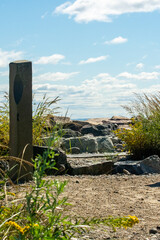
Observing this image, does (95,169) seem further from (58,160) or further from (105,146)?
(105,146)

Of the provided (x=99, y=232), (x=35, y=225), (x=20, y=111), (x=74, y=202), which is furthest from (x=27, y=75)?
(x=35, y=225)

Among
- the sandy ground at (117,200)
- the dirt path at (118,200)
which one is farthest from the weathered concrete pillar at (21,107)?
the dirt path at (118,200)

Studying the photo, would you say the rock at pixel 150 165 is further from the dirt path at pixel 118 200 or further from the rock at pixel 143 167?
the dirt path at pixel 118 200

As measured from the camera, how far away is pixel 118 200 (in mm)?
4352

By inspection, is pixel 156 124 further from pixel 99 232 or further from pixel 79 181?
pixel 99 232

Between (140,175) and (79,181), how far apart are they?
1.18 m

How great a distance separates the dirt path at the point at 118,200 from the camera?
2988mm

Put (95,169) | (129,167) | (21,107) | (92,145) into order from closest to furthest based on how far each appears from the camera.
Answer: (21,107) < (95,169) < (129,167) < (92,145)

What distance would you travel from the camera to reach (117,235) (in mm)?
2885

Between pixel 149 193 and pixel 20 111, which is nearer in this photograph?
pixel 149 193

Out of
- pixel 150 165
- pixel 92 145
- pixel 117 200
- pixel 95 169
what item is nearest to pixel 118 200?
pixel 117 200

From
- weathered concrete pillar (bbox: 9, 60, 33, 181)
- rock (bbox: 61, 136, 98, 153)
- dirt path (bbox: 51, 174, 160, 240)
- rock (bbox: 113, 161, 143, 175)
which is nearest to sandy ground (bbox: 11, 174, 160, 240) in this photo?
dirt path (bbox: 51, 174, 160, 240)

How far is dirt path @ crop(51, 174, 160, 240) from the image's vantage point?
118 inches

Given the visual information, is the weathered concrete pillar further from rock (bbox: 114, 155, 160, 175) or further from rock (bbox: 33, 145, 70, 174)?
rock (bbox: 114, 155, 160, 175)
